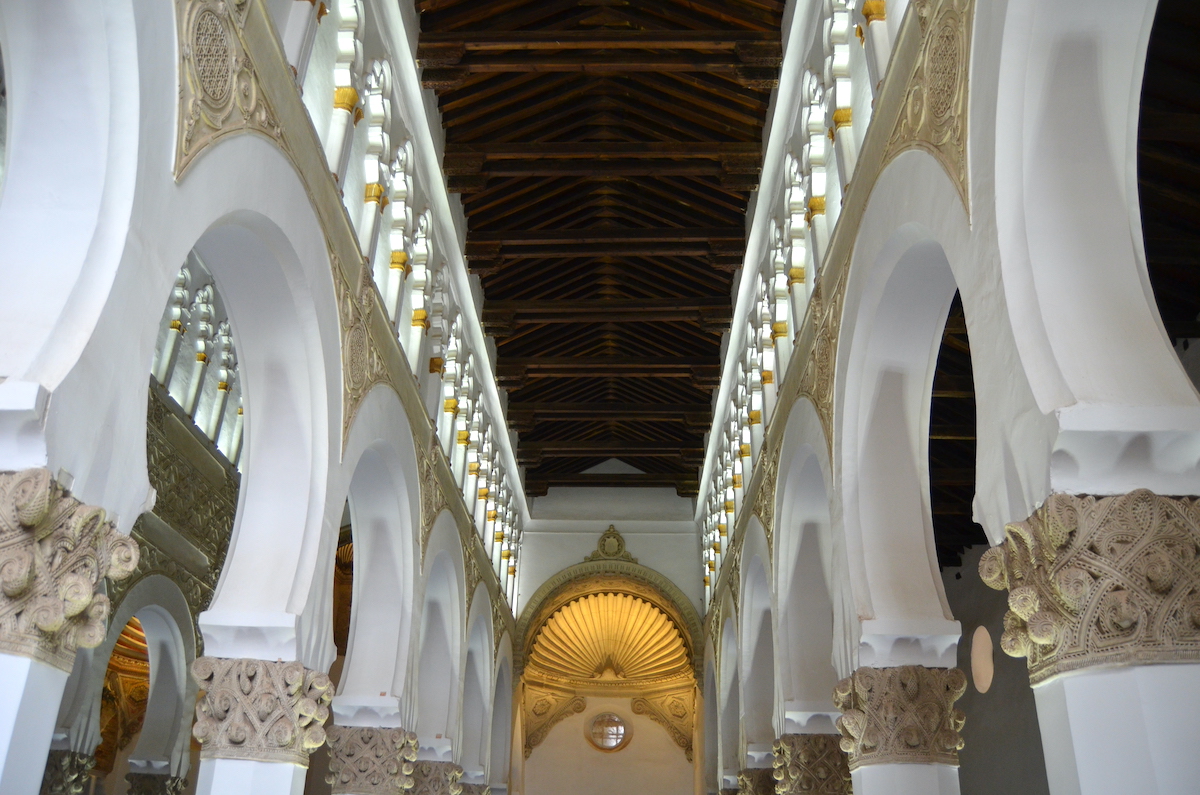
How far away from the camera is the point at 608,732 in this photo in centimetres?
1902

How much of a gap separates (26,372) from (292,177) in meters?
2.60

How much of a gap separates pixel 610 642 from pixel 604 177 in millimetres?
10601

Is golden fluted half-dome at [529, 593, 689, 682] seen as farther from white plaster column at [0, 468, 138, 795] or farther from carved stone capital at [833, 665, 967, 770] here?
white plaster column at [0, 468, 138, 795]

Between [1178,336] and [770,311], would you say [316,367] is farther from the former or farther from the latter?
[1178,336]

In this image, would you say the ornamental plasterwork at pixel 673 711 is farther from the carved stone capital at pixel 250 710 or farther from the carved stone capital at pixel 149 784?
the carved stone capital at pixel 250 710

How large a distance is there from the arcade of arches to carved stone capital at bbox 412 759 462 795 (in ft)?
0.15

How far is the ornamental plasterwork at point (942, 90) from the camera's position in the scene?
4.61 meters

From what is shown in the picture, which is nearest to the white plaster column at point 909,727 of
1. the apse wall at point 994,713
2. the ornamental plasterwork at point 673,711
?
the apse wall at point 994,713

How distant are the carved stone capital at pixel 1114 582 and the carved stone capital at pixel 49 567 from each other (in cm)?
315

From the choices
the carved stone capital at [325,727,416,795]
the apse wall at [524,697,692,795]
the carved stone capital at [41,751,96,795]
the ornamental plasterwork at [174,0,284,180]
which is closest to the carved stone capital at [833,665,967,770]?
the carved stone capital at [325,727,416,795]

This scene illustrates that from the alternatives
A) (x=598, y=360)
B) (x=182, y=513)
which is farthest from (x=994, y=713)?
(x=182, y=513)

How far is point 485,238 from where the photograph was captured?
1199 cm

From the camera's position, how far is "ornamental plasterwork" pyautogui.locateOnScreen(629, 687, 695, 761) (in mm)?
18750

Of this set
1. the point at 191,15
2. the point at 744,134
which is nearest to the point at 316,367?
the point at 191,15
